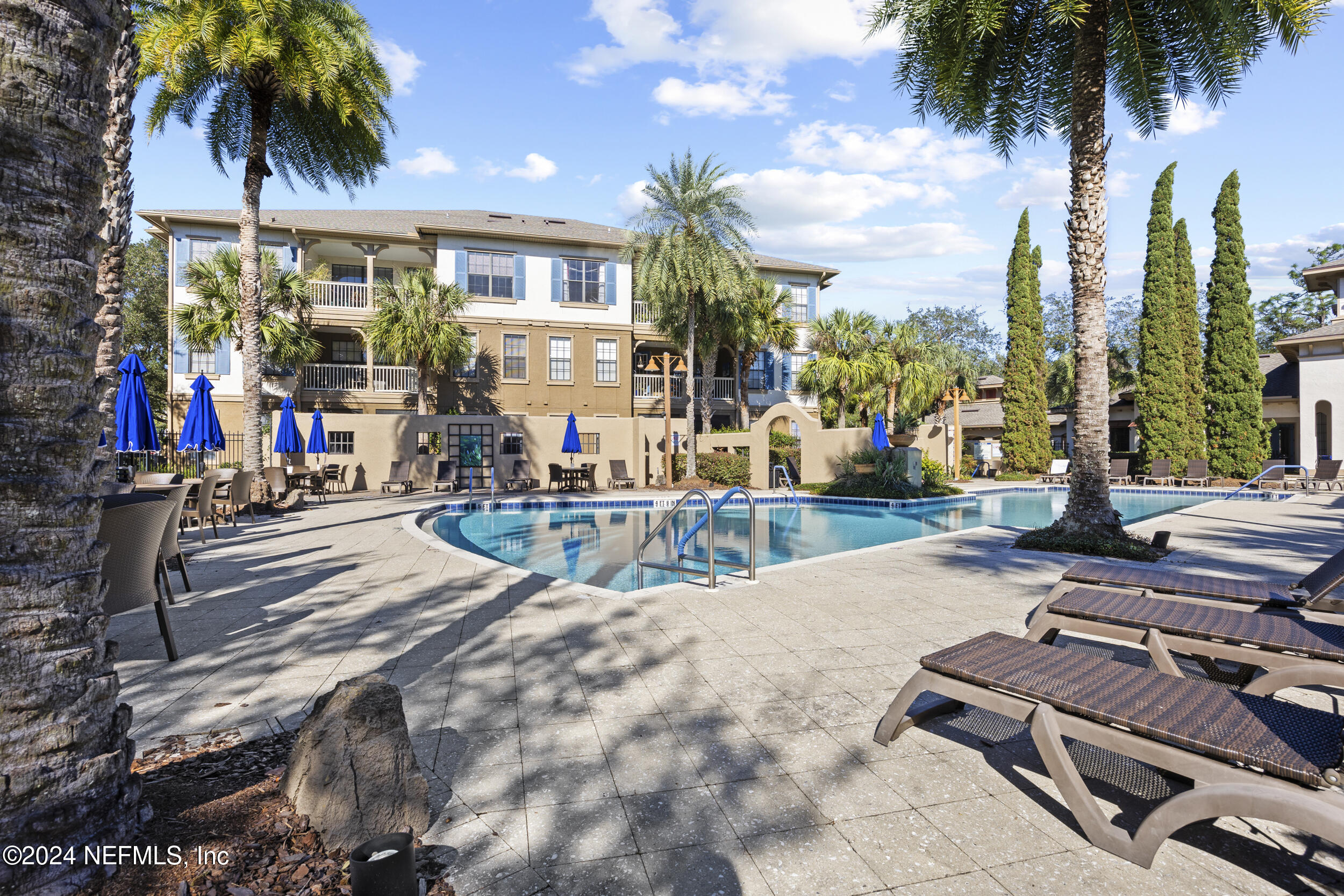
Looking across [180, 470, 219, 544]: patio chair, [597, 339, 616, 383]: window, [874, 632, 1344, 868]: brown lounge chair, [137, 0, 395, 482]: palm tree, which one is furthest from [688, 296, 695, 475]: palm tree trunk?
[874, 632, 1344, 868]: brown lounge chair

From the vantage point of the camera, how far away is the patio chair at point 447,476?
745 inches

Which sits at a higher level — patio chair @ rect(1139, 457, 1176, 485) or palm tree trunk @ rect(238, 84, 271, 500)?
palm tree trunk @ rect(238, 84, 271, 500)

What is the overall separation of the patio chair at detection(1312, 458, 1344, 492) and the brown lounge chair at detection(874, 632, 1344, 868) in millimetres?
22026

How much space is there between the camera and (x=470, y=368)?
2409cm

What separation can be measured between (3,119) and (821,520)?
528 inches

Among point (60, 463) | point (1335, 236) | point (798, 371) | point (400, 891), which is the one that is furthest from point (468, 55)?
point (1335, 236)

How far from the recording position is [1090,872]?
2.09 meters

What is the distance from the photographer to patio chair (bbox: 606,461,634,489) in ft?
64.8

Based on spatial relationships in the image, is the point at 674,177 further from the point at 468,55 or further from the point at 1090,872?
the point at 1090,872

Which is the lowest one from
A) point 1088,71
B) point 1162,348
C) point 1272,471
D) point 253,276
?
point 1272,471

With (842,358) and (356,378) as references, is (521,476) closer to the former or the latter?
(356,378)

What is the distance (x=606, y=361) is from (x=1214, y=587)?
23.0 meters

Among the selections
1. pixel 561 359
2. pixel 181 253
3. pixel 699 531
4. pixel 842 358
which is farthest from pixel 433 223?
pixel 699 531

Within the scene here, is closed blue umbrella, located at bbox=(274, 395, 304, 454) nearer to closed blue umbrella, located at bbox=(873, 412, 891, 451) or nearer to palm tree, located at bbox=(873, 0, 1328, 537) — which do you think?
palm tree, located at bbox=(873, 0, 1328, 537)
